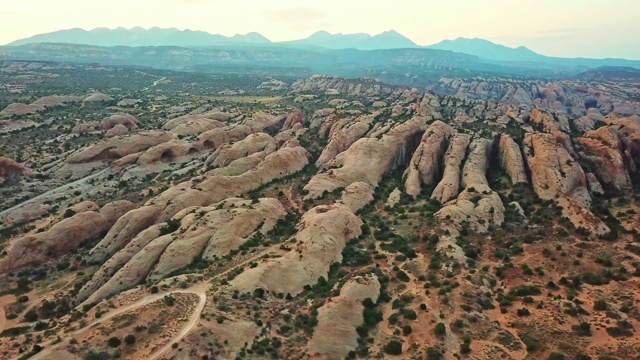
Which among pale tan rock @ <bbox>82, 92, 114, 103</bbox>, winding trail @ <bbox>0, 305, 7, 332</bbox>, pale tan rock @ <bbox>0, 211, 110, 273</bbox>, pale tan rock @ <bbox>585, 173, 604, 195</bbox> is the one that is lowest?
winding trail @ <bbox>0, 305, 7, 332</bbox>

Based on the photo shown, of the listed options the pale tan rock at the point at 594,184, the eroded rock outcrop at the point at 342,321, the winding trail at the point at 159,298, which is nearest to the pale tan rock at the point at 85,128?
the winding trail at the point at 159,298

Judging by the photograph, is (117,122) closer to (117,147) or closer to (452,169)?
(117,147)

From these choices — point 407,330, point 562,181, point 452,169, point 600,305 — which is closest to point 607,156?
point 562,181

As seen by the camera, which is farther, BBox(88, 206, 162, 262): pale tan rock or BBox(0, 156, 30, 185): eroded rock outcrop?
BBox(0, 156, 30, 185): eroded rock outcrop

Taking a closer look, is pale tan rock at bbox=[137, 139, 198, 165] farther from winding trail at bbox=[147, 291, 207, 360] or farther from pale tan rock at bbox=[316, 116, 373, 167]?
winding trail at bbox=[147, 291, 207, 360]

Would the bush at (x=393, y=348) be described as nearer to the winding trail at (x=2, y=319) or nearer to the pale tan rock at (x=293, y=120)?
the winding trail at (x=2, y=319)

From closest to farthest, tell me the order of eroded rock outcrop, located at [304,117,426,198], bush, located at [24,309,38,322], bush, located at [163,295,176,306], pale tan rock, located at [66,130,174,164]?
bush, located at [163,295,176,306]
bush, located at [24,309,38,322]
eroded rock outcrop, located at [304,117,426,198]
pale tan rock, located at [66,130,174,164]

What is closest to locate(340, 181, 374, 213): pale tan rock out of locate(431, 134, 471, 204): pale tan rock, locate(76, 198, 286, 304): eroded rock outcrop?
locate(431, 134, 471, 204): pale tan rock

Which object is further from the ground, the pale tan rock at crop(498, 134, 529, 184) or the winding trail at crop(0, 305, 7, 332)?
the pale tan rock at crop(498, 134, 529, 184)

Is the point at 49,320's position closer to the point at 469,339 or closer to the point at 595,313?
the point at 469,339
